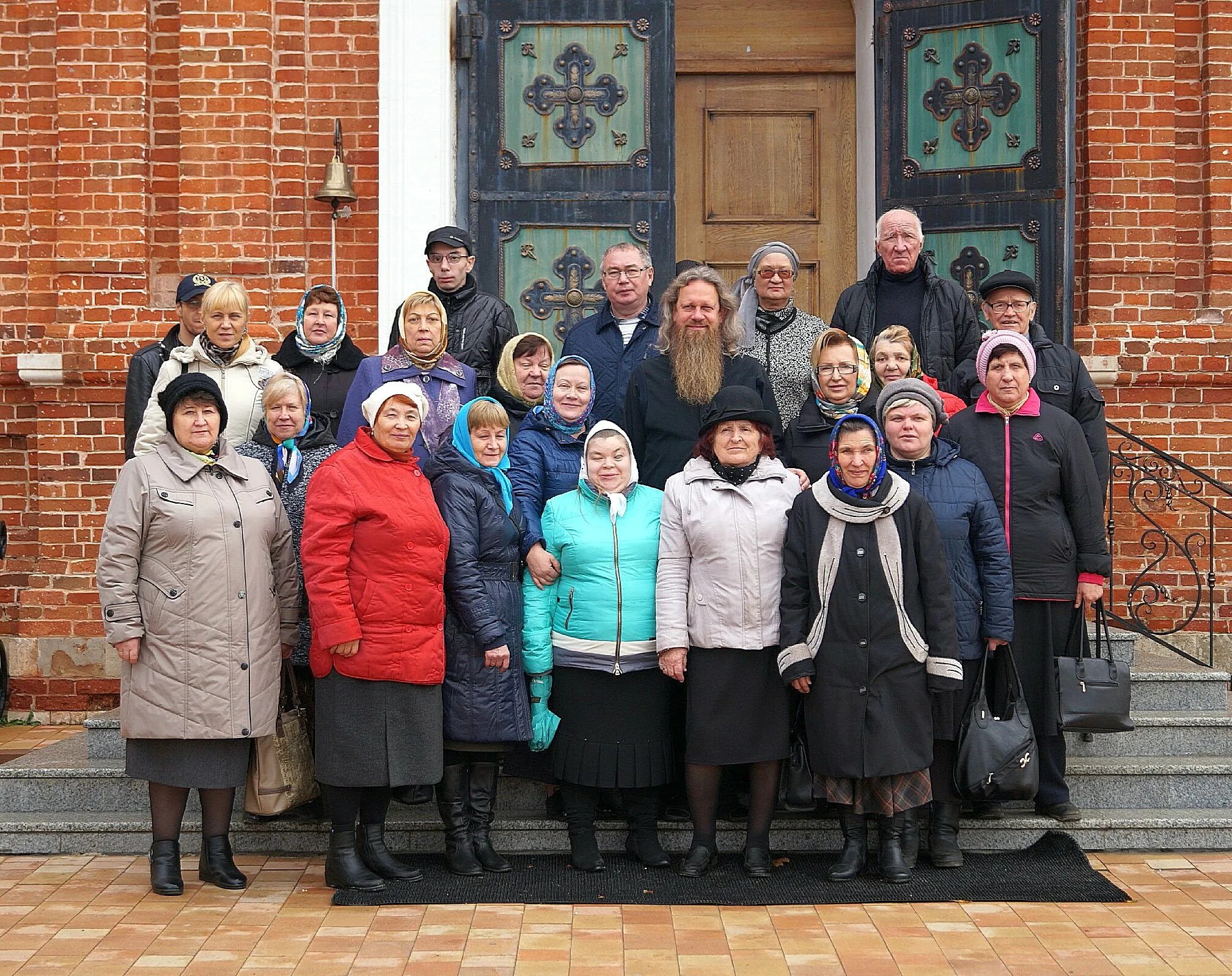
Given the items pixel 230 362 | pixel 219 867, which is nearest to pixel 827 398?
pixel 230 362

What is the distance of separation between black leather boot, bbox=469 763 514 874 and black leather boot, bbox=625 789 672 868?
0.50 meters

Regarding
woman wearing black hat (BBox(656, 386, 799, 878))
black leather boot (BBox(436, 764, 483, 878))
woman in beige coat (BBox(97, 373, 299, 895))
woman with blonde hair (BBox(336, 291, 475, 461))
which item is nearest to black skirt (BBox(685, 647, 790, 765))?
woman wearing black hat (BBox(656, 386, 799, 878))

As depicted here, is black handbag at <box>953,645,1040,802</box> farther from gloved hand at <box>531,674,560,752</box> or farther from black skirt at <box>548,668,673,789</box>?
gloved hand at <box>531,674,560,752</box>

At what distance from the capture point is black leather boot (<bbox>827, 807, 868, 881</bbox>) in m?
5.39

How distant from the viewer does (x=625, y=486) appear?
218 inches

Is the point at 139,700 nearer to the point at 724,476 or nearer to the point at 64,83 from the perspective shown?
the point at 724,476

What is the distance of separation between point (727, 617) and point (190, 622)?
195 cm

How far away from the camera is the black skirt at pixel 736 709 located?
17.5ft

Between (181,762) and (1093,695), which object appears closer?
(181,762)

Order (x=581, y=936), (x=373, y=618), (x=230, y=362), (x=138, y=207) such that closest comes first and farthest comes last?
(x=581, y=936)
(x=373, y=618)
(x=230, y=362)
(x=138, y=207)

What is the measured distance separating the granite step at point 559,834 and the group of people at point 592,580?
0.13 m

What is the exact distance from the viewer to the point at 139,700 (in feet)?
16.9

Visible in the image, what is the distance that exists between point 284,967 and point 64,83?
572 centimetres

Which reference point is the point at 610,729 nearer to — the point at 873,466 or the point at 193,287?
the point at 873,466
